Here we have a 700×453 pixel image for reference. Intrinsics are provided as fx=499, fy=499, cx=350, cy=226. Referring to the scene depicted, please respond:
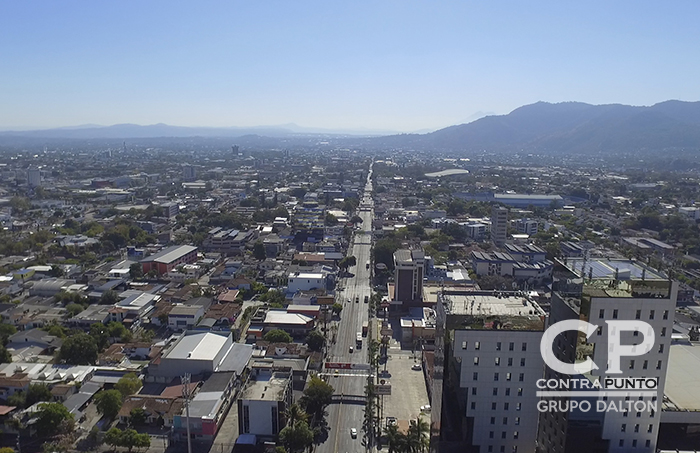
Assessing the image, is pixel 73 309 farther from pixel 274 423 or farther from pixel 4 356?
pixel 274 423

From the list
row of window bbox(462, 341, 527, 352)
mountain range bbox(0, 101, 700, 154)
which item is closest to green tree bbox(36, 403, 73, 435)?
row of window bbox(462, 341, 527, 352)

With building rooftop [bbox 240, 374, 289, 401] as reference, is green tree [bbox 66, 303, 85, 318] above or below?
below

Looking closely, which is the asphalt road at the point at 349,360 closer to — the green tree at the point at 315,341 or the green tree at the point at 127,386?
the green tree at the point at 315,341

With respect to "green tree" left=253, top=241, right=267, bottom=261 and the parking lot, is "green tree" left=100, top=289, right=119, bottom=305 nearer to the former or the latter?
"green tree" left=253, top=241, right=267, bottom=261

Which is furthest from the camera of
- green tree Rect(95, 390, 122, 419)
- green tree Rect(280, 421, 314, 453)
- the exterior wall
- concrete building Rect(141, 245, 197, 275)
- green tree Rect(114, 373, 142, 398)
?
concrete building Rect(141, 245, 197, 275)

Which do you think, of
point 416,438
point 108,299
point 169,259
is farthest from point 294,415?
point 169,259

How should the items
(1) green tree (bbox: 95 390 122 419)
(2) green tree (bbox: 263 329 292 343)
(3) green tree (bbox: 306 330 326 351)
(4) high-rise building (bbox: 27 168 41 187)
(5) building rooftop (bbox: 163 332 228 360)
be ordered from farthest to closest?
(4) high-rise building (bbox: 27 168 41 187) → (2) green tree (bbox: 263 329 292 343) → (3) green tree (bbox: 306 330 326 351) → (5) building rooftop (bbox: 163 332 228 360) → (1) green tree (bbox: 95 390 122 419)

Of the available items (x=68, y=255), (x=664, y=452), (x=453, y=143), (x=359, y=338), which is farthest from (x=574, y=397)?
(x=453, y=143)
